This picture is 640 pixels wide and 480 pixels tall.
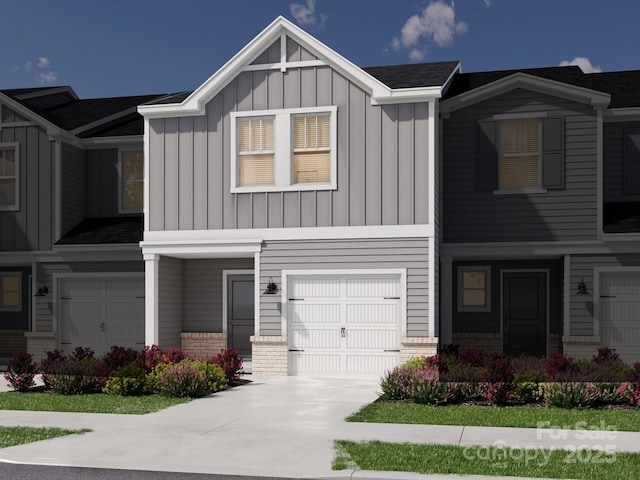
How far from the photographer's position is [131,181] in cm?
2305

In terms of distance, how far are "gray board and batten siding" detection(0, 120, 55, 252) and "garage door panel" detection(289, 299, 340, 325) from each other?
Answer: 805cm

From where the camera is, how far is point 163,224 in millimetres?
18609

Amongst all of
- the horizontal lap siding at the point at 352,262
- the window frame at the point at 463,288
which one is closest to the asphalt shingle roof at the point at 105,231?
the horizontal lap siding at the point at 352,262

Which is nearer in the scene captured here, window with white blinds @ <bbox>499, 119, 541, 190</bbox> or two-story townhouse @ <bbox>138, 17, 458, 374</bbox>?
two-story townhouse @ <bbox>138, 17, 458, 374</bbox>

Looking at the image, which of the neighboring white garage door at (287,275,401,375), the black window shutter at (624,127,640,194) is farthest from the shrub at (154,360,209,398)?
the black window shutter at (624,127,640,194)

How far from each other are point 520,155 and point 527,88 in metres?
1.61

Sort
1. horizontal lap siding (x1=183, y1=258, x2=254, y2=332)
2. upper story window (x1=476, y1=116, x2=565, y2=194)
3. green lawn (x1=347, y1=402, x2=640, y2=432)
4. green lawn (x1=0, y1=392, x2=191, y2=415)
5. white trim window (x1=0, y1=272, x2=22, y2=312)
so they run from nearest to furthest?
green lawn (x1=347, y1=402, x2=640, y2=432), green lawn (x1=0, y1=392, x2=191, y2=415), upper story window (x1=476, y1=116, x2=565, y2=194), horizontal lap siding (x1=183, y1=258, x2=254, y2=332), white trim window (x1=0, y1=272, x2=22, y2=312)

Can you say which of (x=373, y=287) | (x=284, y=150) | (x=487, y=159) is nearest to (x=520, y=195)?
(x=487, y=159)

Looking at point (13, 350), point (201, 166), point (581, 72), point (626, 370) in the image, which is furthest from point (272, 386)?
point (581, 72)

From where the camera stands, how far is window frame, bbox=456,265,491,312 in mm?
21719

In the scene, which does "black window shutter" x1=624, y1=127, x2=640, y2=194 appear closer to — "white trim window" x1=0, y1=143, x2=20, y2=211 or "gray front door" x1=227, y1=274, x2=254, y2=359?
"gray front door" x1=227, y1=274, x2=254, y2=359

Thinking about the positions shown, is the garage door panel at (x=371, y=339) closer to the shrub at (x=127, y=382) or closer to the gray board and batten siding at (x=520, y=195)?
the gray board and batten siding at (x=520, y=195)

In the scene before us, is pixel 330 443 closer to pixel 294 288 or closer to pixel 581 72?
pixel 294 288

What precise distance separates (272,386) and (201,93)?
22.0 feet
